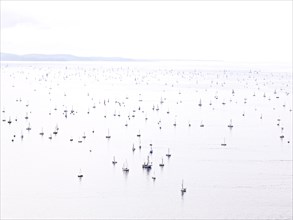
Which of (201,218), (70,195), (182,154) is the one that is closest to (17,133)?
(182,154)

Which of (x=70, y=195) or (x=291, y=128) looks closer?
(x=70, y=195)

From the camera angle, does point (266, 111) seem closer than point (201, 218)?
No

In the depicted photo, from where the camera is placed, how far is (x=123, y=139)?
112375mm

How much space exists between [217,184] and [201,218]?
14513 mm

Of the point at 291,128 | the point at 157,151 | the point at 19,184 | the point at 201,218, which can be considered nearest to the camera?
the point at 201,218

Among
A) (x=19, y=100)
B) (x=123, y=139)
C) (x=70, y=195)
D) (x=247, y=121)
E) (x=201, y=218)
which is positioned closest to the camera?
(x=201, y=218)

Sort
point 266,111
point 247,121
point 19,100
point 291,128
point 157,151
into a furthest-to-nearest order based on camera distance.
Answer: point 19,100
point 266,111
point 247,121
point 291,128
point 157,151

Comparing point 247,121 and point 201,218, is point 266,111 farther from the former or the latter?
point 201,218

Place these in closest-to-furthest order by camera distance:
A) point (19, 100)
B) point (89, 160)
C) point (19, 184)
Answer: point (19, 184), point (89, 160), point (19, 100)

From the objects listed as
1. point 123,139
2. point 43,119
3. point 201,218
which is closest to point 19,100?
point 43,119

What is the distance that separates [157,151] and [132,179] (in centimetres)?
1997

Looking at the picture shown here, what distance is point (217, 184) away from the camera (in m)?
78.1

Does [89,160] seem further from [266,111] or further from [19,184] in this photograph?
[266,111]

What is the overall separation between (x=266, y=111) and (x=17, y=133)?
75.6 m
